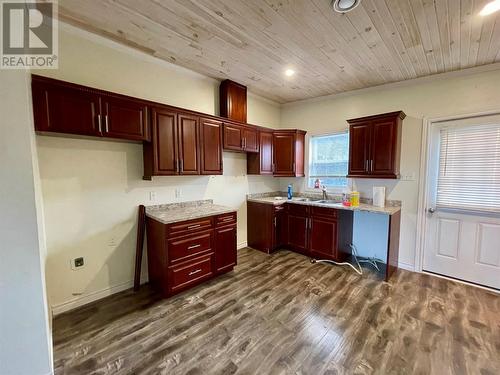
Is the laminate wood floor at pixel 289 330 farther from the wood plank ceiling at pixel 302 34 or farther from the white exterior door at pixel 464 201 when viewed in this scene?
the wood plank ceiling at pixel 302 34

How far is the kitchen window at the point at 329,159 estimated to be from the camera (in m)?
3.96

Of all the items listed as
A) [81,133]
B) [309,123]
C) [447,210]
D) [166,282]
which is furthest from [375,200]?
[81,133]

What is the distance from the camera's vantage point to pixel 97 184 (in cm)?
243

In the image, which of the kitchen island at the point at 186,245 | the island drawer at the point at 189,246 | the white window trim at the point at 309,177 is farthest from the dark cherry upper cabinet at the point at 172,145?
the white window trim at the point at 309,177

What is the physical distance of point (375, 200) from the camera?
3414mm

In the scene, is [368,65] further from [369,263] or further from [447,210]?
[369,263]

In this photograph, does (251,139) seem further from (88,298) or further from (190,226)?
(88,298)

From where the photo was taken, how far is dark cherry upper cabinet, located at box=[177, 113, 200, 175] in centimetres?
280

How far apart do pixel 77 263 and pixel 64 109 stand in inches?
61.5

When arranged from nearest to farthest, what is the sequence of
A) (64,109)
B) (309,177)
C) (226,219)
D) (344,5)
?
(344,5), (64,109), (226,219), (309,177)

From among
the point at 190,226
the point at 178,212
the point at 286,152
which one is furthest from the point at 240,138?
the point at 190,226

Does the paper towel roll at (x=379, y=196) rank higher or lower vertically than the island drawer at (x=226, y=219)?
higher

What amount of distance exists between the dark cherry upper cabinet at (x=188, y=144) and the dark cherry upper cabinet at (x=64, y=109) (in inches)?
34.3

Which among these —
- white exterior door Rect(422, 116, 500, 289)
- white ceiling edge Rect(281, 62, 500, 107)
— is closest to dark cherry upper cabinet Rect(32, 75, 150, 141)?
white ceiling edge Rect(281, 62, 500, 107)
